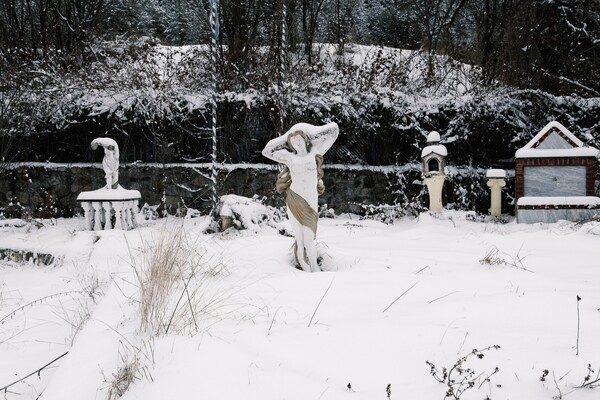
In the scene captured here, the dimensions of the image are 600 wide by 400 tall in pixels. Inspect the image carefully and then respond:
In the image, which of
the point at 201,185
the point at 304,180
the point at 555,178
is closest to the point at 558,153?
the point at 555,178

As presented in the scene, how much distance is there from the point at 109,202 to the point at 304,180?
4.20 m

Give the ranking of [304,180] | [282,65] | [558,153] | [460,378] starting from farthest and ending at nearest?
[282,65], [558,153], [304,180], [460,378]

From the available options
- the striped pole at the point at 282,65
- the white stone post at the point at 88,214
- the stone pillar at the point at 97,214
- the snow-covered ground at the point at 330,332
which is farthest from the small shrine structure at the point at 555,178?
the white stone post at the point at 88,214

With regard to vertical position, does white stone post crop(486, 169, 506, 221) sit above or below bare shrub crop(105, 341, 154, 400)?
above

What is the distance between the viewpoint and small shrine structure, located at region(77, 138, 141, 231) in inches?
250

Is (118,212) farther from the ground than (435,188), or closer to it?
closer to it

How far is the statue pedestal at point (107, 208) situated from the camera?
20.8 feet

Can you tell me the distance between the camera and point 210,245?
14.0ft

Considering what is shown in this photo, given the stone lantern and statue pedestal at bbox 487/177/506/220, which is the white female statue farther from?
statue pedestal at bbox 487/177/506/220

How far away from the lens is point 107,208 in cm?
635

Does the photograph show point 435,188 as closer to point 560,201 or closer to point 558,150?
point 560,201

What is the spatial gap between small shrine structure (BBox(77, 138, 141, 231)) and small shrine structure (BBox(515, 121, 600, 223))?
6141 mm

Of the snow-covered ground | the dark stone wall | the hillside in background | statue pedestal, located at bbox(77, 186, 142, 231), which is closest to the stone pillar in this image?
statue pedestal, located at bbox(77, 186, 142, 231)

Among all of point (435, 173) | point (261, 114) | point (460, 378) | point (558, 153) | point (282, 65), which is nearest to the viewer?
point (460, 378)
